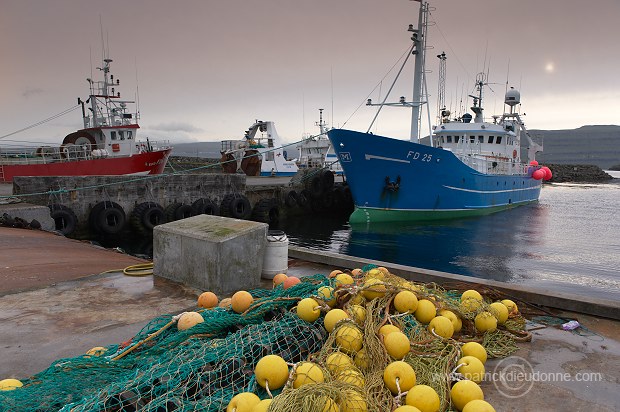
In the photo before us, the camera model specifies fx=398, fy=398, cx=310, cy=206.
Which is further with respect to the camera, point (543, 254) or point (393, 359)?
point (543, 254)

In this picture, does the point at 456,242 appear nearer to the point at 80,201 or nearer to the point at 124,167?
the point at 80,201

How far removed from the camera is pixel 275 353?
2443 millimetres

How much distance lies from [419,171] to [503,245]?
15.6 feet

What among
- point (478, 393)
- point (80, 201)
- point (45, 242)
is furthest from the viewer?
point (80, 201)

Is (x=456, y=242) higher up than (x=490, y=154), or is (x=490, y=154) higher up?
(x=490, y=154)

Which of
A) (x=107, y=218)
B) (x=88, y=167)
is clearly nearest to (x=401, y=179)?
(x=107, y=218)

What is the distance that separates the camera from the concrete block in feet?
13.5

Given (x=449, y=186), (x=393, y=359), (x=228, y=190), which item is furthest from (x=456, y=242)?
(x=393, y=359)

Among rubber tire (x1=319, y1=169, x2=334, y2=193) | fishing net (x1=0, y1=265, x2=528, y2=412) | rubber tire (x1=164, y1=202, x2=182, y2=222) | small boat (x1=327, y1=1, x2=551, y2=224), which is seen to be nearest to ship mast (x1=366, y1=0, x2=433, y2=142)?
small boat (x1=327, y1=1, x2=551, y2=224)

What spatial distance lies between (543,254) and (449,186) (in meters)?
6.22

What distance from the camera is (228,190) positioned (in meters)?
17.8

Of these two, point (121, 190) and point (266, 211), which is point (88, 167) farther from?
point (266, 211)

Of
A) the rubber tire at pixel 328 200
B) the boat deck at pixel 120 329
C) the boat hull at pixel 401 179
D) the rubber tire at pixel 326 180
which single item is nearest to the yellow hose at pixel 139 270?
the boat deck at pixel 120 329

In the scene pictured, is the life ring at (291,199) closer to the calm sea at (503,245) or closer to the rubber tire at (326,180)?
the calm sea at (503,245)
